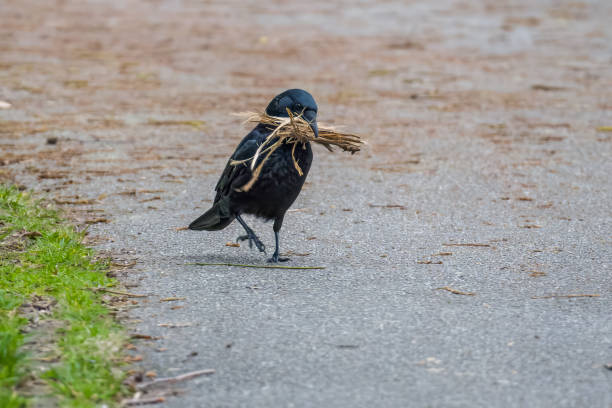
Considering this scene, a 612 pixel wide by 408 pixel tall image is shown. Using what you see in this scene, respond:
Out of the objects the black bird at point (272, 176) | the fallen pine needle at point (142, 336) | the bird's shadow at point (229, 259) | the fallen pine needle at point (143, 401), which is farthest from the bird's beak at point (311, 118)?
the fallen pine needle at point (143, 401)

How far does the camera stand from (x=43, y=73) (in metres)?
11.5

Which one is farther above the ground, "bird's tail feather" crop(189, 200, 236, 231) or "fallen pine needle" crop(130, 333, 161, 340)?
"bird's tail feather" crop(189, 200, 236, 231)

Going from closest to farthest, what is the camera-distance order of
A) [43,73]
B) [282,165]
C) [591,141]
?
[282,165]
[591,141]
[43,73]

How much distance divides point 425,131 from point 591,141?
1.62 m

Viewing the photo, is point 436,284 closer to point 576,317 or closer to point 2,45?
point 576,317

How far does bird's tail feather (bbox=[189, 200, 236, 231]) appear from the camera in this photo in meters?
5.07

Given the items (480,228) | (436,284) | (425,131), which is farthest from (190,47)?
(436,284)

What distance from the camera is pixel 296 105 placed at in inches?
190

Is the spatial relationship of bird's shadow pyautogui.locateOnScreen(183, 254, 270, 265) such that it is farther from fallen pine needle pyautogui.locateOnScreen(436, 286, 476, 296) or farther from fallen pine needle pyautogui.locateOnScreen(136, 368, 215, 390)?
fallen pine needle pyautogui.locateOnScreen(136, 368, 215, 390)

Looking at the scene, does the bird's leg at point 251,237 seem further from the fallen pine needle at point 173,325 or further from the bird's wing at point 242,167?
the fallen pine needle at point 173,325

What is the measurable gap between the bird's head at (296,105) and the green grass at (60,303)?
1.30 meters

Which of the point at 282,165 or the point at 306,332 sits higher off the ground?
the point at 282,165

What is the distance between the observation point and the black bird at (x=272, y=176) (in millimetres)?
4785

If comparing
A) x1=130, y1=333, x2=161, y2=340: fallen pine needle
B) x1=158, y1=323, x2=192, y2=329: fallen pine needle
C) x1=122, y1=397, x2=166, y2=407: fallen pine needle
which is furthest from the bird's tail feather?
x1=122, y1=397, x2=166, y2=407: fallen pine needle
